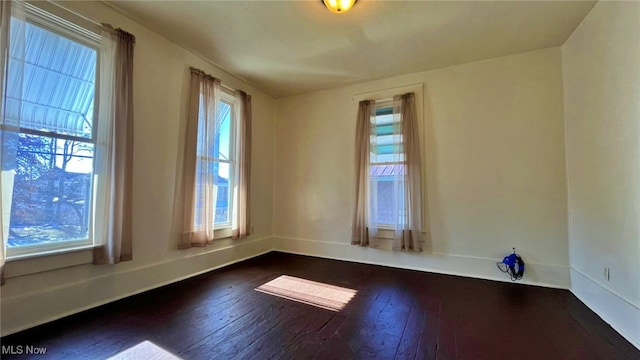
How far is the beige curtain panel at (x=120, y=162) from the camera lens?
2.54 m

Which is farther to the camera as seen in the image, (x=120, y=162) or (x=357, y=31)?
(x=357, y=31)

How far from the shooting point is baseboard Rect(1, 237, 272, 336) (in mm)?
2047

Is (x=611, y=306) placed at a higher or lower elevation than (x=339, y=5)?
lower

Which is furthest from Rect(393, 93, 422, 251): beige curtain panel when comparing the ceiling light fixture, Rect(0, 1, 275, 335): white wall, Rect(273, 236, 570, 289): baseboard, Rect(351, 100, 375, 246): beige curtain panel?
Rect(0, 1, 275, 335): white wall

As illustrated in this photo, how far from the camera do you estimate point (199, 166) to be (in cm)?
346

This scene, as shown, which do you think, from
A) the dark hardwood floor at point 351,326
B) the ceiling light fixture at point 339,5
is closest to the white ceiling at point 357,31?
the ceiling light fixture at point 339,5

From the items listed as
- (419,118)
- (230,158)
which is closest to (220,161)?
(230,158)

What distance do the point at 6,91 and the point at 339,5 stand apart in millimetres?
2639

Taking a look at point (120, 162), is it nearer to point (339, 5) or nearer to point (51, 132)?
point (51, 132)

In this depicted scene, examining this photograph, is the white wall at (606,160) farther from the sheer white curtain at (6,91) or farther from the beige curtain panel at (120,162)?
the sheer white curtain at (6,91)

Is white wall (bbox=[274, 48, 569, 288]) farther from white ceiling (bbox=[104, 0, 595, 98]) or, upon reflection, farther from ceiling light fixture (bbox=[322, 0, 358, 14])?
ceiling light fixture (bbox=[322, 0, 358, 14])

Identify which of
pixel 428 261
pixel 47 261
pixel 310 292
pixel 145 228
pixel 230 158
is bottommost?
pixel 310 292

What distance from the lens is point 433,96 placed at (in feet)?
12.8

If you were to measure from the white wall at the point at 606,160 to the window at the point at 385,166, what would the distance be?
190 cm
